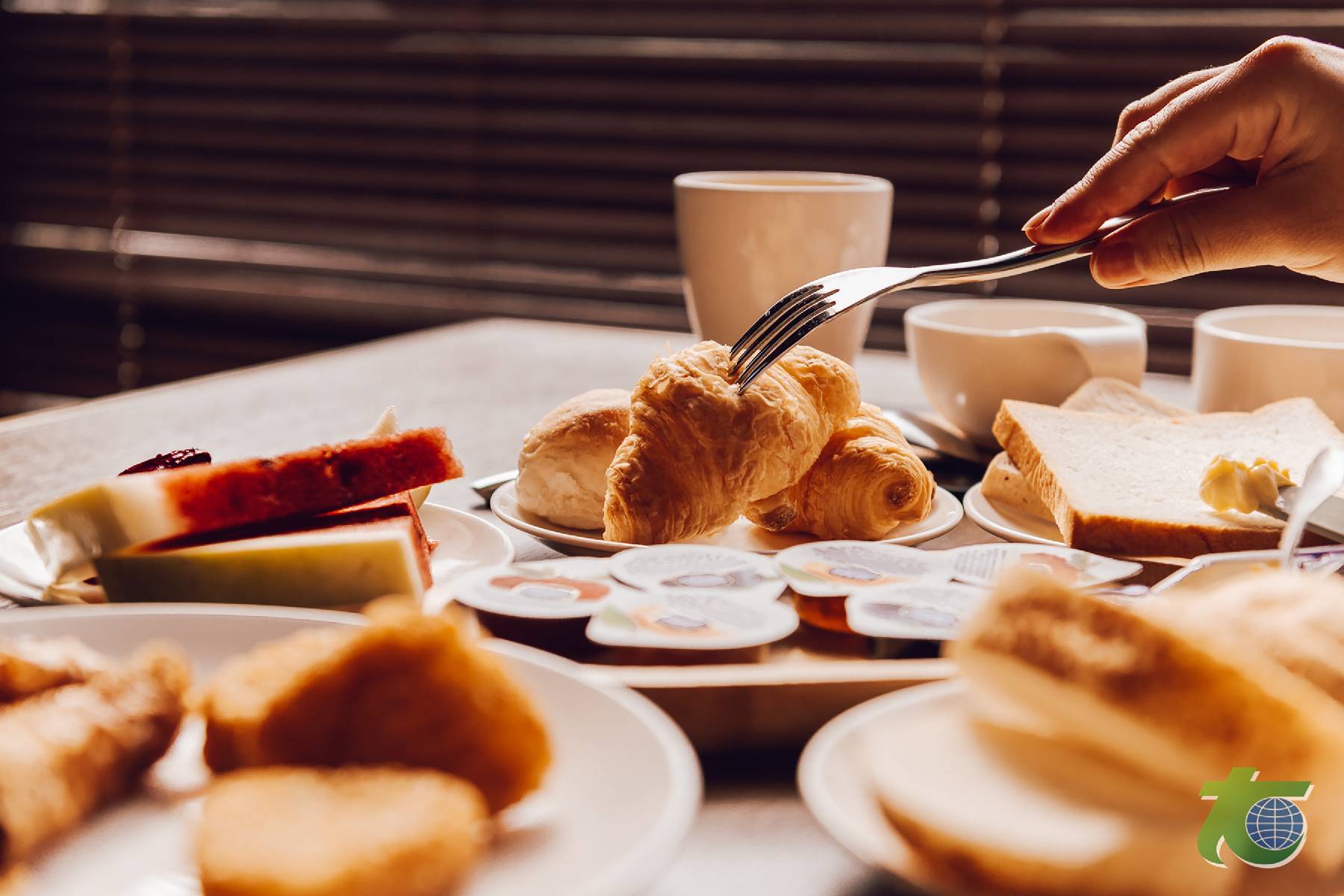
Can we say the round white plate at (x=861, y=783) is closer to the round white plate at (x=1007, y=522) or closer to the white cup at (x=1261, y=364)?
the round white plate at (x=1007, y=522)

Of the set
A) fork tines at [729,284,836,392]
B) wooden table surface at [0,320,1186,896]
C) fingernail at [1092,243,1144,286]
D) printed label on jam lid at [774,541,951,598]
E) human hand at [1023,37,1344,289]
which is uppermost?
human hand at [1023,37,1344,289]

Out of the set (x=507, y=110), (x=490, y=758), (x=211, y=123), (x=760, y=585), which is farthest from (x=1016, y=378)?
(x=211, y=123)

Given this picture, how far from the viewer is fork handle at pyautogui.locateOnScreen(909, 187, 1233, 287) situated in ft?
3.58

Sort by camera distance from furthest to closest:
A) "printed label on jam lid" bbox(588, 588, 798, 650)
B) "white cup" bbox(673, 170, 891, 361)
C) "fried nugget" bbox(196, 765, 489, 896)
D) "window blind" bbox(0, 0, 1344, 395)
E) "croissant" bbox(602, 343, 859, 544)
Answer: "window blind" bbox(0, 0, 1344, 395) < "white cup" bbox(673, 170, 891, 361) < "croissant" bbox(602, 343, 859, 544) < "printed label on jam lid" bbox(588, 588, 798, 650) < "fried nugget" bbox(196, 765, 489, 896)

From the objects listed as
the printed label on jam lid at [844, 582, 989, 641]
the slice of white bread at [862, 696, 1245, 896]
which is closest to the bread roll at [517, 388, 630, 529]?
the printed label on jam lid at [844, 582, 989, 641]

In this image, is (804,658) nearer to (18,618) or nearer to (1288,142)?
(18,618)

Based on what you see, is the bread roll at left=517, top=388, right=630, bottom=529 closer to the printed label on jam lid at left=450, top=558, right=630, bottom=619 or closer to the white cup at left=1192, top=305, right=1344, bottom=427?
the printed label on jam lid at left=450, top=558, right=630, bottom=619

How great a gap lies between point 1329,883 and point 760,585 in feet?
1.13

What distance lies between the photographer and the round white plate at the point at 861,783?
17.2 inches

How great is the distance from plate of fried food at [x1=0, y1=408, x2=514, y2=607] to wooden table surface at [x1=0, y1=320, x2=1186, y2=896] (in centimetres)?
20

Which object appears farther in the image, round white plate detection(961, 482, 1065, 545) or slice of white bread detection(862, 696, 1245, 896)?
round white plate detection(961, 482, 1065, 545)

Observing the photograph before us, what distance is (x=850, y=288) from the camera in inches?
43.7

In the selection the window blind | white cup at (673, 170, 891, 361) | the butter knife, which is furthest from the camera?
the window blind

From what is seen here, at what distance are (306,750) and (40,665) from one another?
147 mm
